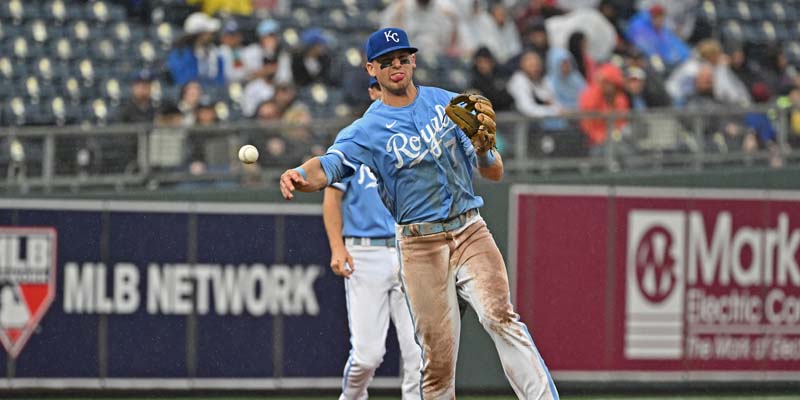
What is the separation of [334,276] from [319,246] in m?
0.27

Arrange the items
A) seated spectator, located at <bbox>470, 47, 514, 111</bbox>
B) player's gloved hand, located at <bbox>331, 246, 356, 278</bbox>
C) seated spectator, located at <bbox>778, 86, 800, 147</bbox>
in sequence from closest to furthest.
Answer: player's gloved hand, located at <bbox>331, 246, 356, 278</bbox>
seated spectator, located at <bbox>778, 86, 800, 147</bbox>
seated spectator, located at <bbox>470, 47, 514, 111</bbox>

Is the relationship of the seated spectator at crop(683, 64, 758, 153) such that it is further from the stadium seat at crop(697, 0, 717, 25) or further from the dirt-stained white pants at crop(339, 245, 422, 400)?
the stadium seat at crop(697, 0, 717, 25)

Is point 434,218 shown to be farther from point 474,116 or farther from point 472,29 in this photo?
point 472,29

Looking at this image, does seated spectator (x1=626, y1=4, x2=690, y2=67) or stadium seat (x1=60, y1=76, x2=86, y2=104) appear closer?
stadium seat (x1=60, y1=76, x2=86, y2=104)

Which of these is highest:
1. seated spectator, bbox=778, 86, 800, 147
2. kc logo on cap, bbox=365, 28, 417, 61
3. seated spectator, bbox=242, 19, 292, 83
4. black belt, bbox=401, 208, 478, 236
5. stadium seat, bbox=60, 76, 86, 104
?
seated spectator, bbox=242, 19, 292, 83

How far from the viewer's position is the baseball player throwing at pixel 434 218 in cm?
664

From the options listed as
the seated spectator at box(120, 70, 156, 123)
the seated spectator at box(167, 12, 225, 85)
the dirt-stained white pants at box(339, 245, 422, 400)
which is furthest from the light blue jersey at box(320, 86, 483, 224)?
the seated spectator at box(167, 12, 225, 85)

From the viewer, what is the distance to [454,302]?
268 inches

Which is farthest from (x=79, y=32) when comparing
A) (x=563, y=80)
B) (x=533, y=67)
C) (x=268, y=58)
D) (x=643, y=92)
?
(x=643, y=92)

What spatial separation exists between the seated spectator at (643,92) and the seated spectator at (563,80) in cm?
52

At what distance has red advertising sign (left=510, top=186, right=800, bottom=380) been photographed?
37.2 ft

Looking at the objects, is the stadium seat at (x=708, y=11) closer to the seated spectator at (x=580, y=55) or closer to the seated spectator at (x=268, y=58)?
the seated spectator at (x=580, y=55)

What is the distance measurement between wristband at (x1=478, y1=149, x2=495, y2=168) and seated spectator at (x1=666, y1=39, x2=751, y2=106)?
→ 7813mm

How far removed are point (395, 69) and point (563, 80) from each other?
714 cm
